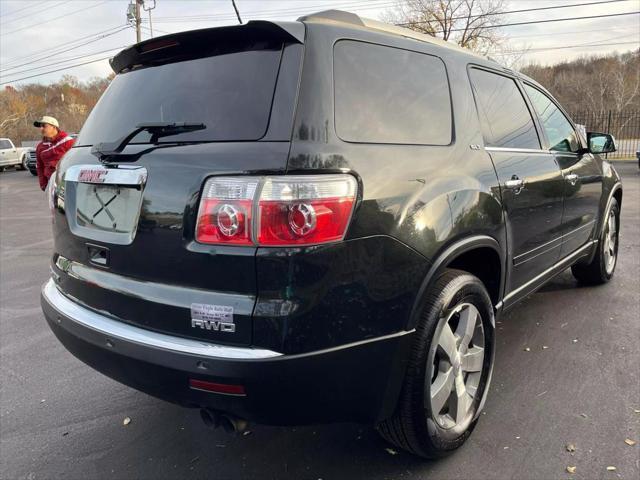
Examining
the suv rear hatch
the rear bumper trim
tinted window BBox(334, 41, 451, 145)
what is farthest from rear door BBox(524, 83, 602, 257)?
the rear bumper trim

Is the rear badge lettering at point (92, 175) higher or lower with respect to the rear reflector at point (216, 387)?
higher

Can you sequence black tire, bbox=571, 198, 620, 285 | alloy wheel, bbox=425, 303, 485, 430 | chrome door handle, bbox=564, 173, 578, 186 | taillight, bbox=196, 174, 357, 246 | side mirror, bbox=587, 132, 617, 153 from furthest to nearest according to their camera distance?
1. black tire, bbox=571, 198, 620, 285
2. side mirror, bbox=587, 132, 617, 153
3. chrome door handle, bbox=564, 173, 578, 186
4. alloy wheel, bbox=425, 303, 485, 430
5. taillight, bbox=196, 174, 357, 246

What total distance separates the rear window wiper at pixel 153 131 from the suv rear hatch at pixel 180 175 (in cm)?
1

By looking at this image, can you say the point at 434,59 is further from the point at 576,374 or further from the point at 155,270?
the point at 576,374

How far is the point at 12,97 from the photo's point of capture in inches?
2594

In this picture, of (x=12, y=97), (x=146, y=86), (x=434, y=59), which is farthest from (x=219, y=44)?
(x=12, y=97)

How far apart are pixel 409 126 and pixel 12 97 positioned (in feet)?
256

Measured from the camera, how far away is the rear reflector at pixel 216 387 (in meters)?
1.74

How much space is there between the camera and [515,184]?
9.07 feet

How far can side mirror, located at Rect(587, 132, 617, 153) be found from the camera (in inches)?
169

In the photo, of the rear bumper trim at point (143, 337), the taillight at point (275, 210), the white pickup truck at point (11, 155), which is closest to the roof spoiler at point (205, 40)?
the taillight at point (275, 210)

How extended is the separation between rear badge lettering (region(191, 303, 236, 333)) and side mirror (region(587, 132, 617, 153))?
379 centimetres

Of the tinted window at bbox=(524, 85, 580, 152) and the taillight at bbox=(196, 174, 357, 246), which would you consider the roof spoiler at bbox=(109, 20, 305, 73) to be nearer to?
Result: the taillight at bbox=(196, 174, 357, 246)

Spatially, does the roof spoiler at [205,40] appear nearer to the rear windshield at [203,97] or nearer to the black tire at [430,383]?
the rear windshield at [203,97]
